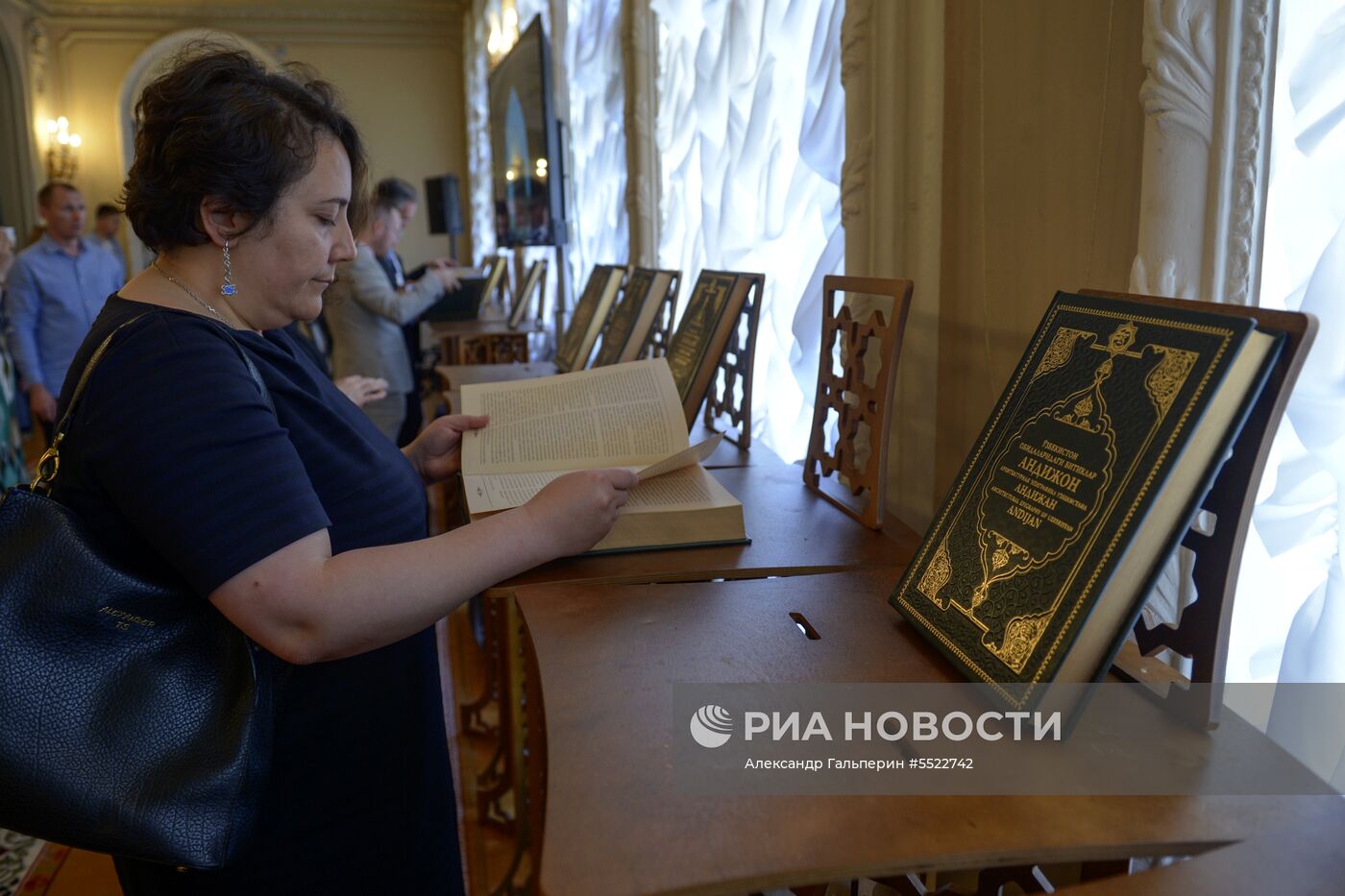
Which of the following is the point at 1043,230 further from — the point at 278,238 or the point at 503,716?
the point at 503,716

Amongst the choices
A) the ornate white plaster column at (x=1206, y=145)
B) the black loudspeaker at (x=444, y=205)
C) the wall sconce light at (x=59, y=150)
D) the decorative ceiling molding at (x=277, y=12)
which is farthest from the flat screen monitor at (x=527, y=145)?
the wall sconce light at (x=59, y=150)

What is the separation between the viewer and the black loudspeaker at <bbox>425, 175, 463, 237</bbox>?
8.87 meters

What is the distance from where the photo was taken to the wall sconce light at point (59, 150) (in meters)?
9.70

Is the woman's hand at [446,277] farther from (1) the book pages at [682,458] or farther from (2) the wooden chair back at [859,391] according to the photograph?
(1) the book pages at [682,458]

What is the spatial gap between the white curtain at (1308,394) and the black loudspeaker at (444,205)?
8.45 meters

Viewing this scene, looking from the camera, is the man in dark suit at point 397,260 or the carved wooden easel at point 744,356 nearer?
the carved wooden easel at point 744,356

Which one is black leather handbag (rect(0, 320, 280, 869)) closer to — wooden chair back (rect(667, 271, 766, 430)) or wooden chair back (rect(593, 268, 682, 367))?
wooden chair back (rect(667, 271, 766, 430))

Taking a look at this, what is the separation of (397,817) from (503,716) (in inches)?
39.4

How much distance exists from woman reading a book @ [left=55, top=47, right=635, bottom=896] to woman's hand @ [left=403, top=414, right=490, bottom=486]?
0.98 feet

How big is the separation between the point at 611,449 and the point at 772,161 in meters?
0.99

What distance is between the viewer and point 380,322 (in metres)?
4.44

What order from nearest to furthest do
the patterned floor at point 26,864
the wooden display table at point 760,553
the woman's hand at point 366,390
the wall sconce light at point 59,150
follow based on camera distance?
the wooden display table at point 760,553 < the woman's hand at point 366,390 < the patterned floor at point 26,864 < the wall sconce light at point 59,150

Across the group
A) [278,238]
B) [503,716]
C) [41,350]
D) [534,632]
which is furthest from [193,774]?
[41,350]

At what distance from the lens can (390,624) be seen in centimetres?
97
